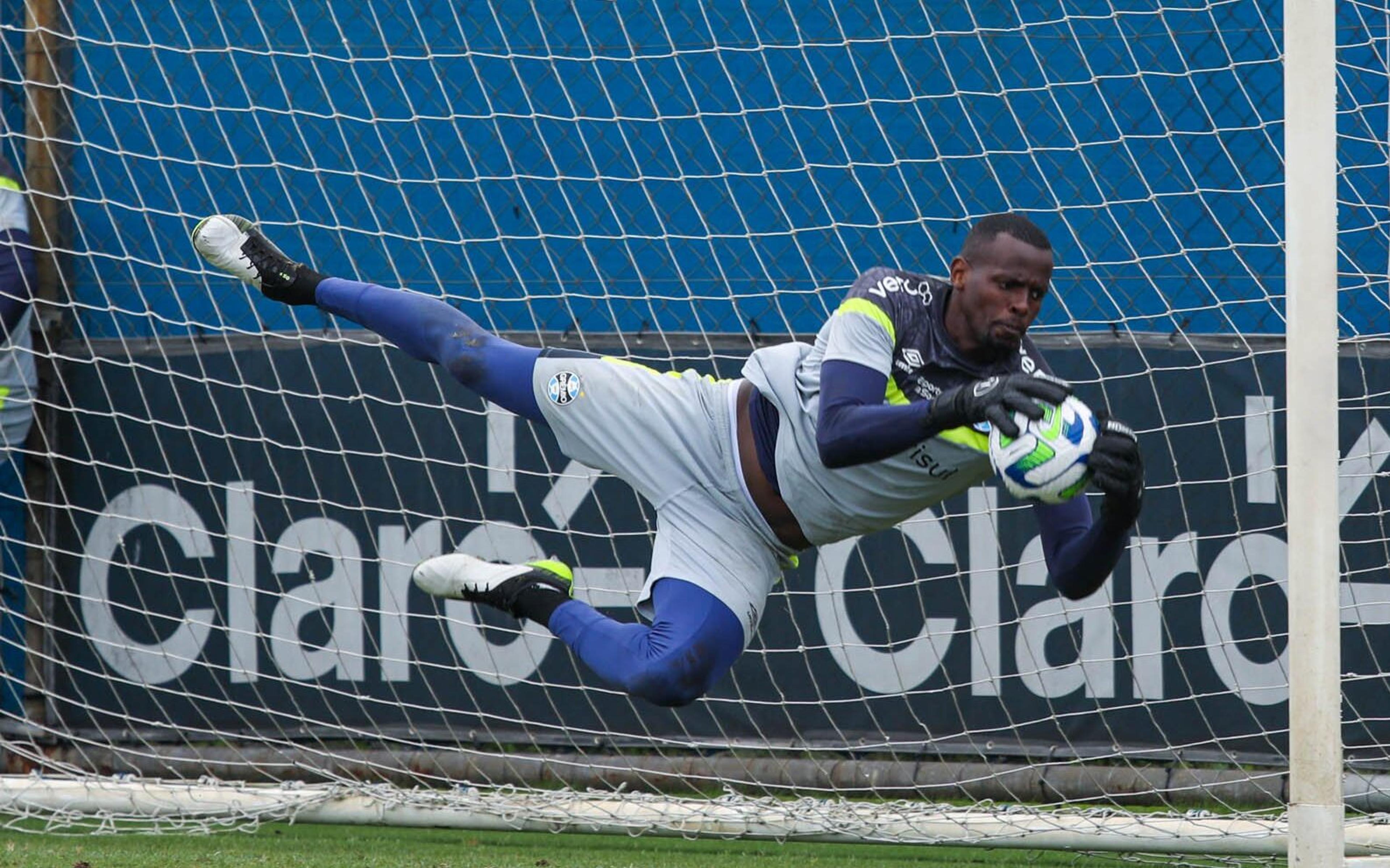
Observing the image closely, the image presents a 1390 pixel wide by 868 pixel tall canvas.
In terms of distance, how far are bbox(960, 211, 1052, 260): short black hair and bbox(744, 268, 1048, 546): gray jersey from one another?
0.16 metres

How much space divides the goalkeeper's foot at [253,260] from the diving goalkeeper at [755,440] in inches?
3.8

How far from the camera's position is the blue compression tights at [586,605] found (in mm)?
3576

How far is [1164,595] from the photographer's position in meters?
5.17

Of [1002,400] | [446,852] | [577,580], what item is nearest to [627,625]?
[1002,400]

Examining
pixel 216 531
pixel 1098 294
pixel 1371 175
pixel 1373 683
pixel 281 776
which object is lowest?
pixel 281 776

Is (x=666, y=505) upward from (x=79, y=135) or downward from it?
downward

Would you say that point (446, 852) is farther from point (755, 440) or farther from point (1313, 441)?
point (1313, 441)

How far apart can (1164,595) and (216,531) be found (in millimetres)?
3253

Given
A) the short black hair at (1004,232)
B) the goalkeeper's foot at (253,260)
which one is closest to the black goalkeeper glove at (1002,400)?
the short black hair at (1004,232)

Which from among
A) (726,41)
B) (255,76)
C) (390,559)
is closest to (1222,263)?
(726,41)

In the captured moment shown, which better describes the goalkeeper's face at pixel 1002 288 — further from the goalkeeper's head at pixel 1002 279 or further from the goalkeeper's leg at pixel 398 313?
the goalkeeper's leg at pixel 398 313

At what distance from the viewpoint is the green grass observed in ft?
15.1

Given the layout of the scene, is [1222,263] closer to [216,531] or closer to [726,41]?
[726,41]

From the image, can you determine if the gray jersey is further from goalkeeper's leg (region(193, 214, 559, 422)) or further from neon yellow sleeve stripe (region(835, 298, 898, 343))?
goalkeeper's leg (region(193, 214, 559, 422))
